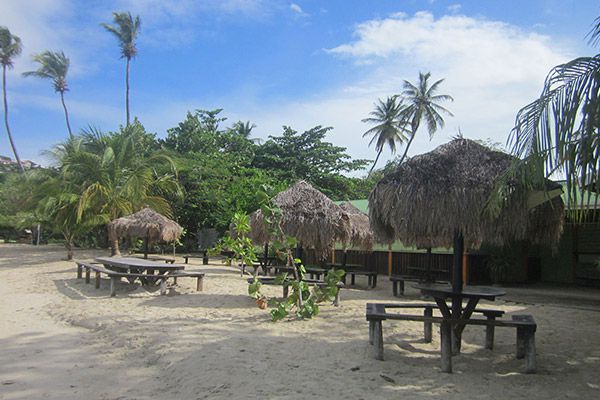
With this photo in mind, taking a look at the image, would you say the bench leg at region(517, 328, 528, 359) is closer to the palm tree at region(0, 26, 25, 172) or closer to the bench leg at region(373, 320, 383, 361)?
the bench leg at region(373, 320, 383, 361)

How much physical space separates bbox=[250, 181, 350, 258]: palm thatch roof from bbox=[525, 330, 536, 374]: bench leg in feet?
17.7

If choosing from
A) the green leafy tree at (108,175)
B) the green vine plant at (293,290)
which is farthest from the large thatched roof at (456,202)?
the green leafy tree at (108,175)

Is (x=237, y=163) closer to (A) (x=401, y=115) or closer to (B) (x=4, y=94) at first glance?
(A) (x=401, y=115)

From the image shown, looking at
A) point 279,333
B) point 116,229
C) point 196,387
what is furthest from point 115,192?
point 196,387

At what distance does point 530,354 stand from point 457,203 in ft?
5.70

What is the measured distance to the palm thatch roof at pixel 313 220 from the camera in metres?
10.0

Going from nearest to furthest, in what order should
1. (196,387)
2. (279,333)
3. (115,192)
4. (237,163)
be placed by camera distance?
(196,387) → (279,333) → (115,192) → (237,163)

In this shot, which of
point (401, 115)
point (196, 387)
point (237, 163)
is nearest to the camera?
point (196, 387)

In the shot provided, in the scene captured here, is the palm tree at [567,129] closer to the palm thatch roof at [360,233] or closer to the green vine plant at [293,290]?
the green vine plant at [293,290]

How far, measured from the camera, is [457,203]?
17.6 ft

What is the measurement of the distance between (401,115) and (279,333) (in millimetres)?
33539

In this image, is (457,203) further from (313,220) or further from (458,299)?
(313,220)

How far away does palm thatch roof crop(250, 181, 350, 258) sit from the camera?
32.9 ft

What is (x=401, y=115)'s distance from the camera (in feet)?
124
